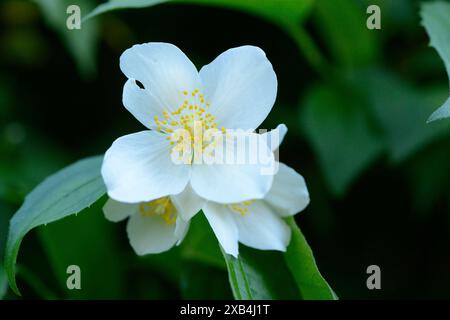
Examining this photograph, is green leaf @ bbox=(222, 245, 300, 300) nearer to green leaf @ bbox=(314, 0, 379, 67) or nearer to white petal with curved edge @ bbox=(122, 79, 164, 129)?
white petal with curved edge @ bbox=(122, 79, 164, 129)

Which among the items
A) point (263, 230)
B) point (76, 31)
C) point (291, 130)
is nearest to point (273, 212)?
point (263, 230)

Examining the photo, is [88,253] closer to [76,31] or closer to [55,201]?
[55,201]

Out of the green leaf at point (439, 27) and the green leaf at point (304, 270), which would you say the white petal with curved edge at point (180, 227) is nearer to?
the green leaf at point (304, 270)

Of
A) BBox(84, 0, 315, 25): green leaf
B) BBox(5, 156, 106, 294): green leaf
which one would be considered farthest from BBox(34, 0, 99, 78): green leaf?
BBox(5, 156, 106, 294): green leaf

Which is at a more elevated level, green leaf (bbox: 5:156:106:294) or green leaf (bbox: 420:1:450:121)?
green leaf (bbox: 420:1:450:121)

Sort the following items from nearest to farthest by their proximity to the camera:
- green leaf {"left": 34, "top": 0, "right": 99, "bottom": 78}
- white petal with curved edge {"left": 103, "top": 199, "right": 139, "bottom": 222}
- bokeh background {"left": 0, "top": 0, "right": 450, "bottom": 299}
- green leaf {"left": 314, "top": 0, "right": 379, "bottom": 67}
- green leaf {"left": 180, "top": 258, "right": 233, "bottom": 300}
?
white petal with curved edge {"left": 103, "top": 199, "right": 139, "bottom": 222} < green leaf {"left": 180, "top": 258, "right": 233, "bottom": 300} < bokeh background {"left": 0, "top": 0, "right": 450, "bottom": 299} < green leaf {"left": 34, "top": 0, "right": 99, "bottom": 78} < green leaf {"left": 314, "top": 0, "right": 379, "bottom": 67}

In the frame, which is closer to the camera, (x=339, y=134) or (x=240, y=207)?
(x=240, y=207)
